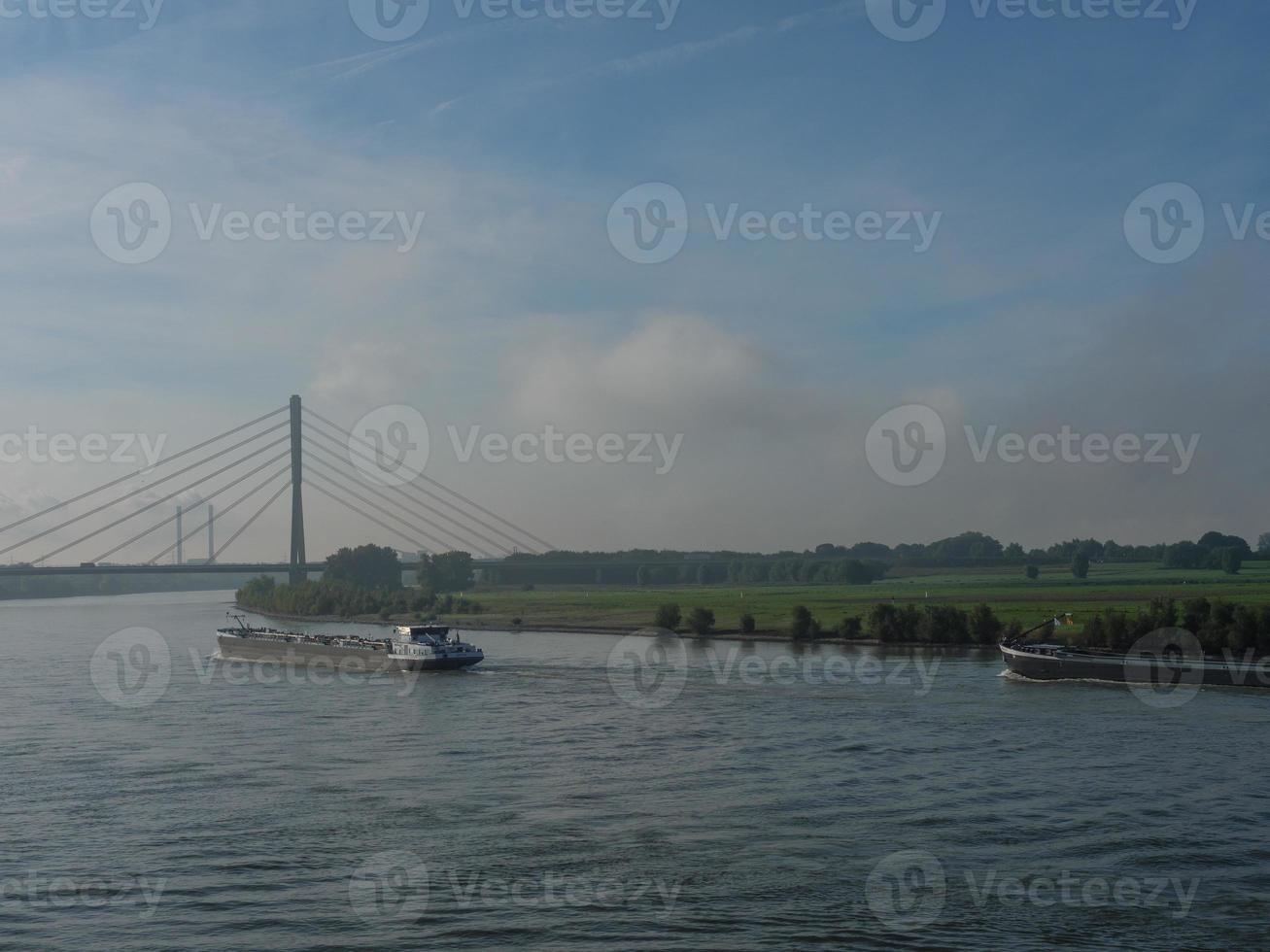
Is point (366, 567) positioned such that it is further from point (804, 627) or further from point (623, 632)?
point (804, 627)

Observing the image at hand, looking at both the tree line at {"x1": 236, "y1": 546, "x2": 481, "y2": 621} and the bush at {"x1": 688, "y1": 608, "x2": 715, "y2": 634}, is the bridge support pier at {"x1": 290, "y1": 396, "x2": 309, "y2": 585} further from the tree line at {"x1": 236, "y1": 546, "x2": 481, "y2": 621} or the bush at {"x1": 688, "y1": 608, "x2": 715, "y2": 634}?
the bush at {"x1": 688, "y1": 608, "x2": 715, "y2": 634}

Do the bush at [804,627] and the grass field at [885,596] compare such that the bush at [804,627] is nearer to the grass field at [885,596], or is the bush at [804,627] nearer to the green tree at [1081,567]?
the grass field at [885,596]

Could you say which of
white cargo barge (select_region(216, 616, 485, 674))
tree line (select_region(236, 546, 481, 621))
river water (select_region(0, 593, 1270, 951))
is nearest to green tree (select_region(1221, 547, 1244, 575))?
tree line (select_region(236, 546, 481, 621))

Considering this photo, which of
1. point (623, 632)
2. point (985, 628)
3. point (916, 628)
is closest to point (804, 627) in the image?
point (916, 628)

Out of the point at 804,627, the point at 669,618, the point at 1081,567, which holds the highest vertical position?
the point at 1081,567

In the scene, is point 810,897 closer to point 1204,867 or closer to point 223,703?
point 1204,867

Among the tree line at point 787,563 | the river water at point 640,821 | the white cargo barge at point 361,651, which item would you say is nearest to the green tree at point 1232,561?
the tree line at point 787,563
